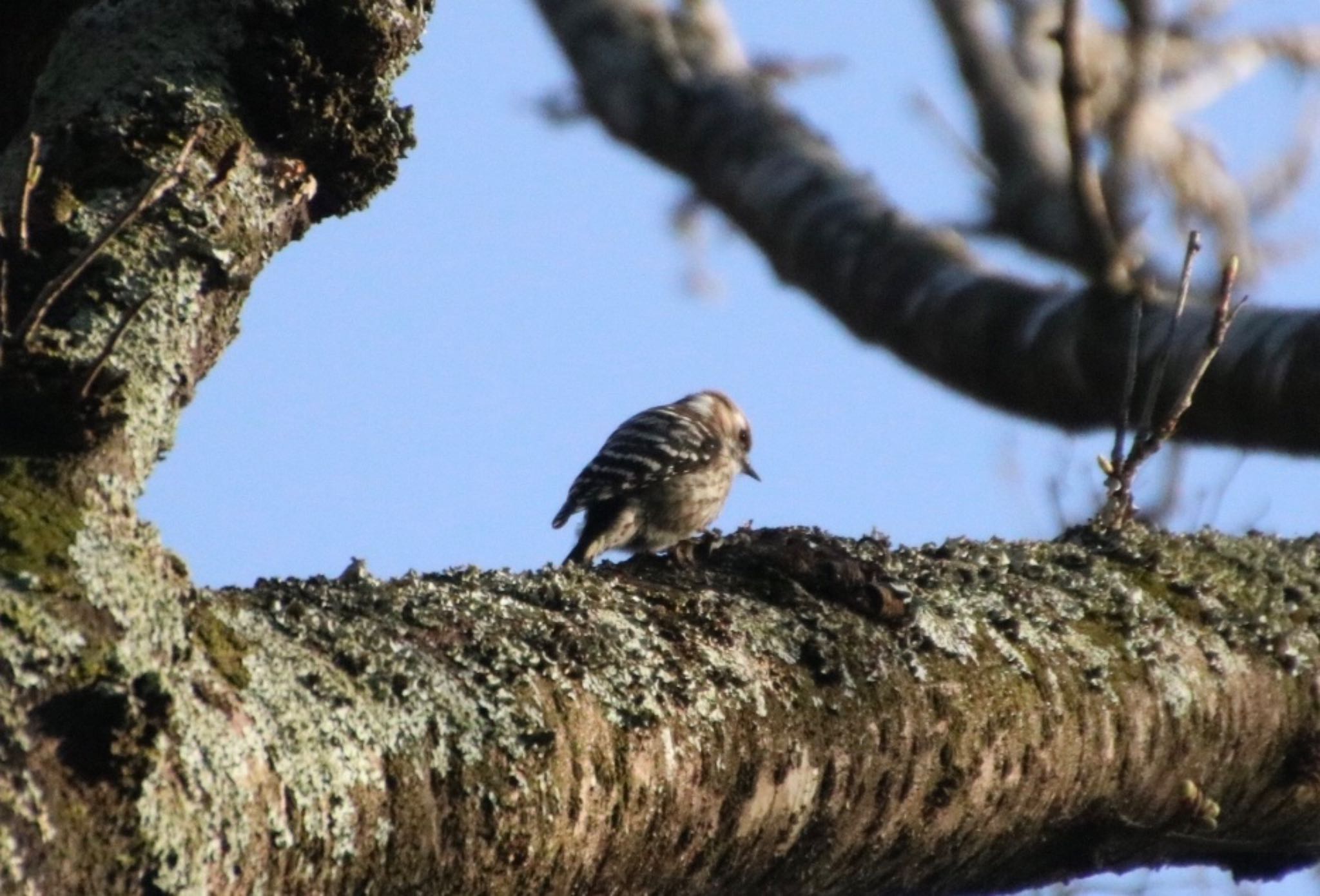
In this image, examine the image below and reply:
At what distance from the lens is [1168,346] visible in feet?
9.86

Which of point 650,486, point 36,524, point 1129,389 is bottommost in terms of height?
point 36,524

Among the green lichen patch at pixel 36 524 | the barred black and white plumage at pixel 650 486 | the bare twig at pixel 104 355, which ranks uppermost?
the barred black and white plumage at pixel 650 486

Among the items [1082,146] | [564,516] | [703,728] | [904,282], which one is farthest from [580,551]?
[703,728]

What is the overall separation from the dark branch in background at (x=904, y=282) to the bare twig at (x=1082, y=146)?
97 millimetres

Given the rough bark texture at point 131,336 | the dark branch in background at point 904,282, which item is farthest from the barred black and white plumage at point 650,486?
the rough bark texture at point 131,336

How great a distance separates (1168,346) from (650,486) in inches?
146

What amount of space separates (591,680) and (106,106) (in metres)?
0.91

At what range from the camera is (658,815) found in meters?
1.85

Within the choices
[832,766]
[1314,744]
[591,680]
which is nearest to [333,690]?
[591,680]

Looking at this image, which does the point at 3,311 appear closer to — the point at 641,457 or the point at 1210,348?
the point at 1210,348

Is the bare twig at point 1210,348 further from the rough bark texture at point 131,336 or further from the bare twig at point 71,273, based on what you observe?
the bare twig at point 71,273

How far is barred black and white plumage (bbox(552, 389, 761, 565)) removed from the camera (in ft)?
21.2

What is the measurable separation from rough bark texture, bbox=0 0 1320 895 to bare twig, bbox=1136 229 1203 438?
1.31 feet

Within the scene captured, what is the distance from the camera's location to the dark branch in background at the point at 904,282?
302cm
